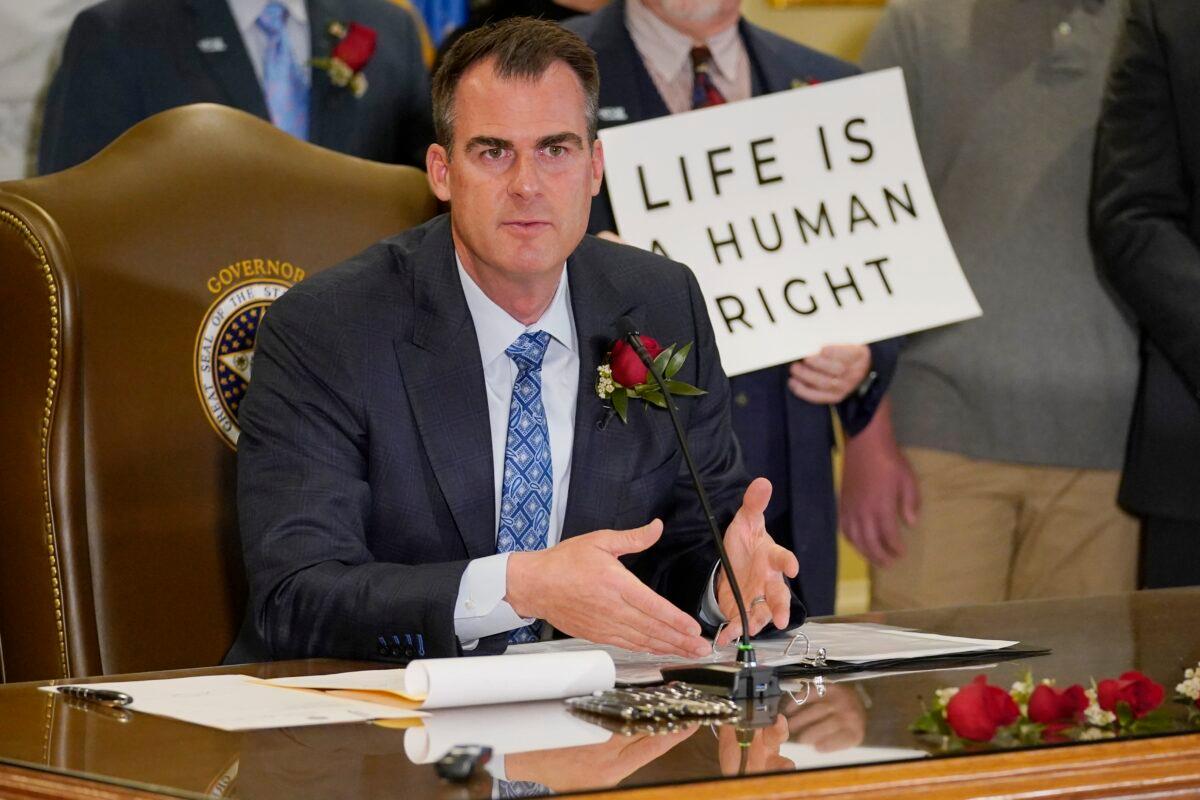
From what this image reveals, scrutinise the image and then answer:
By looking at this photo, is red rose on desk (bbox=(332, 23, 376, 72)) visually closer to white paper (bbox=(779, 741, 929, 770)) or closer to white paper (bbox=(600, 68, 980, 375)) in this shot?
white paper (bbox=(600, 68, 980, 375))

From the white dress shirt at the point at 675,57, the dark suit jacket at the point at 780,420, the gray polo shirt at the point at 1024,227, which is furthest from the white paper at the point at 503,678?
the gray polo shirt at the point at 1024,227

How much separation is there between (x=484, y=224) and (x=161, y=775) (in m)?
1.29

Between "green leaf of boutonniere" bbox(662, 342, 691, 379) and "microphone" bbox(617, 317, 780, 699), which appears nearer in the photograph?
"microphone" bbox(617, 317, 780, 699)

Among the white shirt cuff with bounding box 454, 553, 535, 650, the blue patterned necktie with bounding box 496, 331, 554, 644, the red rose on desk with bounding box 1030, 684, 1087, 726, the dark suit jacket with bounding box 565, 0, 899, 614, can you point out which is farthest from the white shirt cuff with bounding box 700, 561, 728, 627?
the dark suit jacket with bounding box 565, 0, 899, 614

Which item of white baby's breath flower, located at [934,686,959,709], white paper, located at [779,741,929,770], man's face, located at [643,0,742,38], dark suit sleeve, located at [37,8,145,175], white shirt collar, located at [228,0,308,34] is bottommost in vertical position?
white paper, located at [779,741,929,770]

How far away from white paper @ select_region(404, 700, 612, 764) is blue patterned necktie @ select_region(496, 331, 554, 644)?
743mm

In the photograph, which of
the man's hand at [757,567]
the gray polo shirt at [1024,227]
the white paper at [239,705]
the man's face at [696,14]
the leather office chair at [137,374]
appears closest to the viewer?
the white paper at [239,705]

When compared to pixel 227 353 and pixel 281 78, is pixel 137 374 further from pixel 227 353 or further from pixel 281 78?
pixel 281 78

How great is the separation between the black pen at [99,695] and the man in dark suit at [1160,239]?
2.47 metres

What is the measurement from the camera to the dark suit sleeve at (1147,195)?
3.46 m

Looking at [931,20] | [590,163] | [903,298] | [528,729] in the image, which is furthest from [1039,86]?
[528,729]

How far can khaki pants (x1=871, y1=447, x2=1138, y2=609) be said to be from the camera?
378 cm

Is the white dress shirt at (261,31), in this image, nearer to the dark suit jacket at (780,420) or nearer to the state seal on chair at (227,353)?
the dark suit jacket at (780,420)

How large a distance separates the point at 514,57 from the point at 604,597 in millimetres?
967
